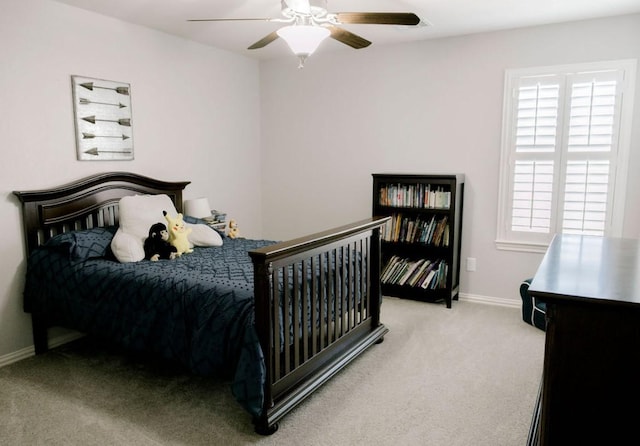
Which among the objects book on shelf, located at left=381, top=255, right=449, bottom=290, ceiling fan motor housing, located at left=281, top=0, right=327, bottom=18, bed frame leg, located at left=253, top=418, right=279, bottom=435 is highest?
ceiling fan motor housing, located at left=281, top=0, right=327, bottom=18

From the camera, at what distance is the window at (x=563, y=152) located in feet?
11.9

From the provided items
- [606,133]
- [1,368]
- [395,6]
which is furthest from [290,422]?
[606,133]

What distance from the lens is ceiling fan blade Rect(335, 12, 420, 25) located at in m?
2.41

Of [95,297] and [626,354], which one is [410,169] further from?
[626,354]

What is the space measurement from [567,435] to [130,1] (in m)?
3.50

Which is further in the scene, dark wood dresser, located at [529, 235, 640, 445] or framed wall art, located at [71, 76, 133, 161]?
framed wall art, located at [71, 76, 133, 161]

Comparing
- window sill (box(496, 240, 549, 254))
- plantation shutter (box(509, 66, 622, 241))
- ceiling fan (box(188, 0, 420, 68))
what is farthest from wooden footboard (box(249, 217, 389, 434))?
plantation shutter (box(509, 66, 622, 241))

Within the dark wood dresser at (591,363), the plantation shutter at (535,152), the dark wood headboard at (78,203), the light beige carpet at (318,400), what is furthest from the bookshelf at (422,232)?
the dark wood dresser at (591,363)

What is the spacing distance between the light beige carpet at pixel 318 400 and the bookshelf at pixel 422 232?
851mm

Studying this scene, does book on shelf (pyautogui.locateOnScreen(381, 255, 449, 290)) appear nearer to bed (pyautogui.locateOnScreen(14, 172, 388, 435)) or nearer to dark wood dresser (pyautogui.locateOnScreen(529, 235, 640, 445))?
bed (pyautogui.locateOnScreen(14, 172, 388, 435))

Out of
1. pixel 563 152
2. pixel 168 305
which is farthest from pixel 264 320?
pixel 563 152

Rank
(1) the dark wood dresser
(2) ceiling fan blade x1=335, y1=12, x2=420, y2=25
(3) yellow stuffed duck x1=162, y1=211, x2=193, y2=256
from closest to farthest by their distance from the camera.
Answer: (1) the dark wood dresser → (2) ceiling fan blade x1=335, y1=12, x2=420, y2=25 → (3) yellow stuffed duck x1=162, y1=211, x2=193, y2=256

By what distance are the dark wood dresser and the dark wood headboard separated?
3.03m

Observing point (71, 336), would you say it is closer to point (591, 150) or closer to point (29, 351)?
point (29, 351)
